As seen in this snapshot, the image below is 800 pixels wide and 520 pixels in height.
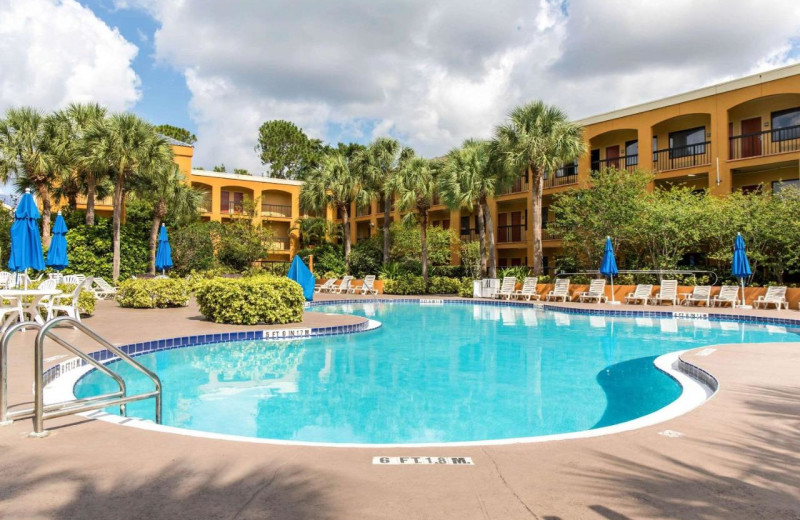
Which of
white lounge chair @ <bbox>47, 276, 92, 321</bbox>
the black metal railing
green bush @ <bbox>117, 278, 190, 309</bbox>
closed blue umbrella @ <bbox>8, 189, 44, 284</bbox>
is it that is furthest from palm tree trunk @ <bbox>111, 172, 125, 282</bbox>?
the black metal railing

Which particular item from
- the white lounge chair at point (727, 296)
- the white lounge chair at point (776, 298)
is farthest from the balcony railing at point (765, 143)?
the white lounge chair at point (776, 298)

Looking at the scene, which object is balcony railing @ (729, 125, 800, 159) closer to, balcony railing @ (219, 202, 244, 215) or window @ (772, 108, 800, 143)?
window @ (772, 108, 800, 143)

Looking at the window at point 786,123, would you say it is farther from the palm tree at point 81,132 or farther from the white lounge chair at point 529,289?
the palm tree at point 81,132

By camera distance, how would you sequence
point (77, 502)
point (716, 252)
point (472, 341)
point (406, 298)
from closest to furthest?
point (77, 502) → point (472, 341) → point (716, 252) → point (406, 298)

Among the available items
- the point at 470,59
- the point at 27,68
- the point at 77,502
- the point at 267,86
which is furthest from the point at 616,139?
the point at 77,502

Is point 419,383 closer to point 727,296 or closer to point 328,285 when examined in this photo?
point 727,296

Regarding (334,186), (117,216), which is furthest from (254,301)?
(334,186)

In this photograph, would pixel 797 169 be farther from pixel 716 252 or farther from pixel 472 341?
pixel 472 341

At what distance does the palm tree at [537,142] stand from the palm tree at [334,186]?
9.20 metres

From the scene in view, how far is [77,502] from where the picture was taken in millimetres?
2650

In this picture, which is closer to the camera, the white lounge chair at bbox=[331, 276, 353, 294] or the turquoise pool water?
the turquoise pool water

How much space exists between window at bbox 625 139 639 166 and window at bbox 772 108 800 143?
5.11m

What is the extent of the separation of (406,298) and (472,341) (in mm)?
10813

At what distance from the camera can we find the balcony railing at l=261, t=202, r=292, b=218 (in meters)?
38.0
